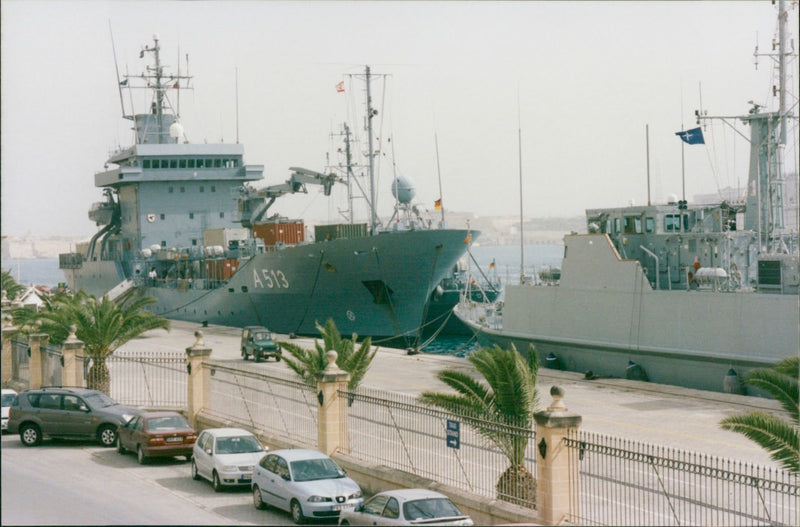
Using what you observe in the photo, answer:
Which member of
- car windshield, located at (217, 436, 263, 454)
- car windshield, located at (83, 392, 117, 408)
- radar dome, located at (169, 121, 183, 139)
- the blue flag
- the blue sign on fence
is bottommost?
car windshield, located at (217, 436, 263, 454)

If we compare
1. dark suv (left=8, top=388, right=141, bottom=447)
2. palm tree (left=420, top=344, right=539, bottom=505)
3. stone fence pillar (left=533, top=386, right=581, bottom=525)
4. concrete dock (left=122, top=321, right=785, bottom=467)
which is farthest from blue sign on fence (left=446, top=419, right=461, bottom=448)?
dark suv (left=8, top=388, right=141, bottom=447)

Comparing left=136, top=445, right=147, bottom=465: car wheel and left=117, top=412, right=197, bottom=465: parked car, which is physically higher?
left=117, top=412, right=197, bottom=465: parked car

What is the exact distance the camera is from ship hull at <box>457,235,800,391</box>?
27.5m

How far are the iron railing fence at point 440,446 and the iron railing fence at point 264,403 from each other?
1.67 meters

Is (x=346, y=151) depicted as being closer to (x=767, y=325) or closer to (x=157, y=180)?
(x=157, y=180)

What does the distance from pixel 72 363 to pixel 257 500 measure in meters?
12.0

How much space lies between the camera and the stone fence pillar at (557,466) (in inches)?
500

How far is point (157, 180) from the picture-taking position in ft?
201

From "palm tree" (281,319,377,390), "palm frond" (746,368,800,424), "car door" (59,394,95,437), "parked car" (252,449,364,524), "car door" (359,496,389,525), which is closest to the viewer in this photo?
"car door" (359,496,389,525)

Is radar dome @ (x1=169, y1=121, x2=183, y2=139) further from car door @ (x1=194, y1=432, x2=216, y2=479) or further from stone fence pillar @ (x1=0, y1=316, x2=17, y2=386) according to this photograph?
car door @ (x1=194, y1=432, x2=216, y2=479)

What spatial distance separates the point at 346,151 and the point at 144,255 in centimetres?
1473

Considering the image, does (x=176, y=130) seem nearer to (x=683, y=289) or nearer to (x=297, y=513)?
(x=683, y=289)

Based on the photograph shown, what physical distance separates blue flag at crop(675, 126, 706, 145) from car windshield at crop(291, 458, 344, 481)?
68.9ft

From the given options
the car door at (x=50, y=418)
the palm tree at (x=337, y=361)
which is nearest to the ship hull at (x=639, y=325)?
the palm tree at (x=337, y=361)
